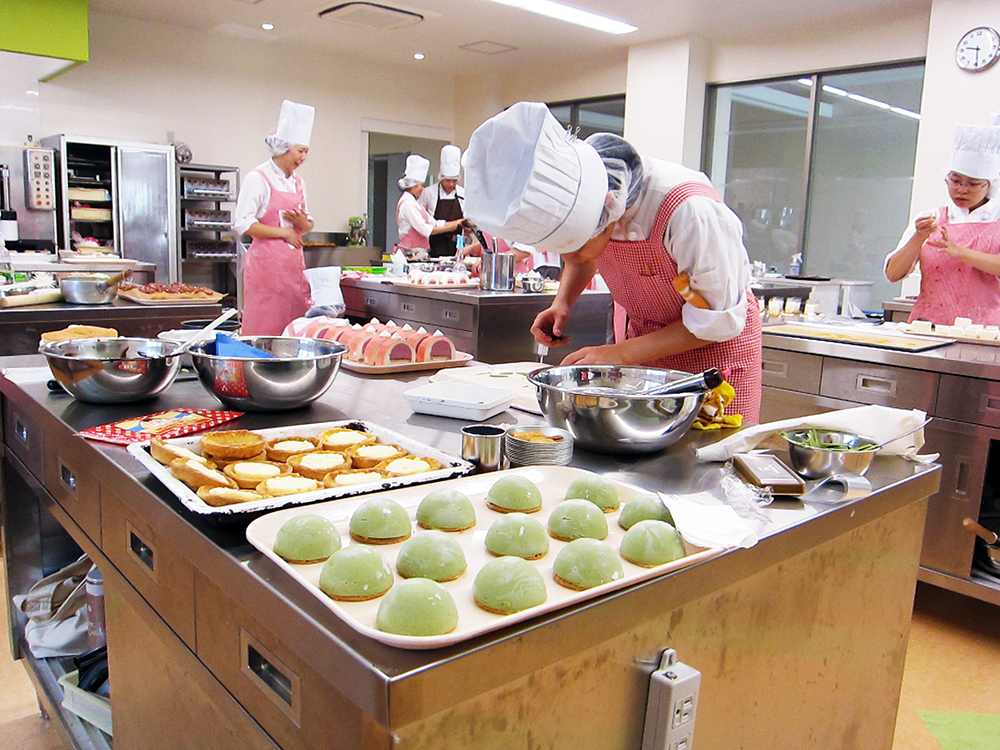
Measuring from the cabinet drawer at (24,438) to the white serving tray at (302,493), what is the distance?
0.64 meters

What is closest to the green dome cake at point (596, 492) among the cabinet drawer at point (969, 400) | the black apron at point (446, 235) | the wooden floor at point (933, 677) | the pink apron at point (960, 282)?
the wooden floor at point (933, 677)

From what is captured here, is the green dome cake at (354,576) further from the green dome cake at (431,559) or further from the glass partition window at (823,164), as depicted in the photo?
the glass partition window at (823,164)

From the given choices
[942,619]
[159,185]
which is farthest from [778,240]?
[159,185]

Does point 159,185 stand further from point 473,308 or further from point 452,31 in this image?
point 473,308

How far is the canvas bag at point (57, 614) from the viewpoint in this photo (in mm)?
2217

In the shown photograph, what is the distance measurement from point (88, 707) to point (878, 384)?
2.90m

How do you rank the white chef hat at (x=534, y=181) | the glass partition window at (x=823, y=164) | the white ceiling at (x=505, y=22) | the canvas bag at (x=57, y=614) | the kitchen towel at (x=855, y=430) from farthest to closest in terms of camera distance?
the glass partition window at (x=823, y=164), the white ceiling at (x=505, y=22), the canvas bag at (x=57, y=614), the white chef hat at (x=534, y=181), the kitchen towel at (x=855, y=430)

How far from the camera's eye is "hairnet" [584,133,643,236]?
175cm

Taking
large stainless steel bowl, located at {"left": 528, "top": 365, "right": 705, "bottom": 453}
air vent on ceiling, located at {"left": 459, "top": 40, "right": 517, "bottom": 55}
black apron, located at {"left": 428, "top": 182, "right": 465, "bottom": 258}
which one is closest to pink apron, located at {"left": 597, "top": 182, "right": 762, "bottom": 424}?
large stainless steel bowl, located at {"left": 528, "top": 365, "right": 705, "bottom": 453}

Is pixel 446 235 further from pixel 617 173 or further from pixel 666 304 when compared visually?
pixel 617 173

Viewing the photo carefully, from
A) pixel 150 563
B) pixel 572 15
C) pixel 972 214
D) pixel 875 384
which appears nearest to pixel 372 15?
pixel 572 15

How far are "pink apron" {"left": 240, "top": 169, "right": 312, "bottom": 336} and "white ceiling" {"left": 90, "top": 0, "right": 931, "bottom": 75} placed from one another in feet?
10.1

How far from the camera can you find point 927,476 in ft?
4.95

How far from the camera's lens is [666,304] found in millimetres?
2037
